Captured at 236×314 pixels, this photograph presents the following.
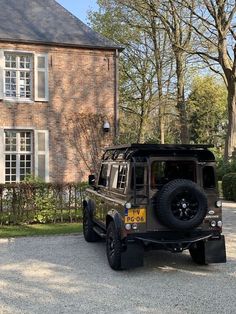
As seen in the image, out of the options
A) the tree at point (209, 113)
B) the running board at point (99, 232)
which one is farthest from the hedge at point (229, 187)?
the tree at point (209, 113)

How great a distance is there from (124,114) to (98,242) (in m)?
26.8

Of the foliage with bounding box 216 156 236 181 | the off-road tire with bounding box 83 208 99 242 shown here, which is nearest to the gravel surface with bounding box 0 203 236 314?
the off-road tire with bounding box 83 208 99 242

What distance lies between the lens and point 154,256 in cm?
830

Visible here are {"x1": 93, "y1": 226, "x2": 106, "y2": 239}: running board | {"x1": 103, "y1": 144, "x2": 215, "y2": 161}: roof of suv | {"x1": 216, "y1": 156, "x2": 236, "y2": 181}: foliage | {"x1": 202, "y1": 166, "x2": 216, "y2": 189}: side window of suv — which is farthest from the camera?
{"x1": 216, "y1": 156, "x2": 236, "y2": 181}: foliage

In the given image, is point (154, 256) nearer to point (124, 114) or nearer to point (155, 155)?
point (155, 155)

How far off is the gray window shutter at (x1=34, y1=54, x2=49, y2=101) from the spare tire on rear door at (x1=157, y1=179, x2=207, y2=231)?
1286 centimetres

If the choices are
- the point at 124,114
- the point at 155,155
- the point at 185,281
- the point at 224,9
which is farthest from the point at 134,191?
the point at 124,114

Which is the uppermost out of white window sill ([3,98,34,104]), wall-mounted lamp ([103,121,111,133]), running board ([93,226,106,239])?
white window sill ([3,98,34,104])

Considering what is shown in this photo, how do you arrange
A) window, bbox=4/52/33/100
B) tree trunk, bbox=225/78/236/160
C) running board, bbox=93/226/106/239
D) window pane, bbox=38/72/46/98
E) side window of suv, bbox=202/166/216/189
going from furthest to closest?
tree trunk, bbox=225/78/236/160
window pane, bbox=38/72/46/98
window, bbox=4/52/33/100
running board, bbox=93/226/106/239
side window of suv, bbox=202/166/216/189

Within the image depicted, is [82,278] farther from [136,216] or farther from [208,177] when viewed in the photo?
[208,177]

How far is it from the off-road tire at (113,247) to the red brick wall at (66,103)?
38.2ft

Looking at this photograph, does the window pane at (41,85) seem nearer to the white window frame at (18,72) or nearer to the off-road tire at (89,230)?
the white window frame at (18,72)

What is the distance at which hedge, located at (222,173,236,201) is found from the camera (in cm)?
1861

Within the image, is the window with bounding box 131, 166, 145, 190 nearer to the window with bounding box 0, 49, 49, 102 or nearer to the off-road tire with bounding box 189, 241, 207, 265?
the off-road tire with bounding box 189, 241, 207, 265
